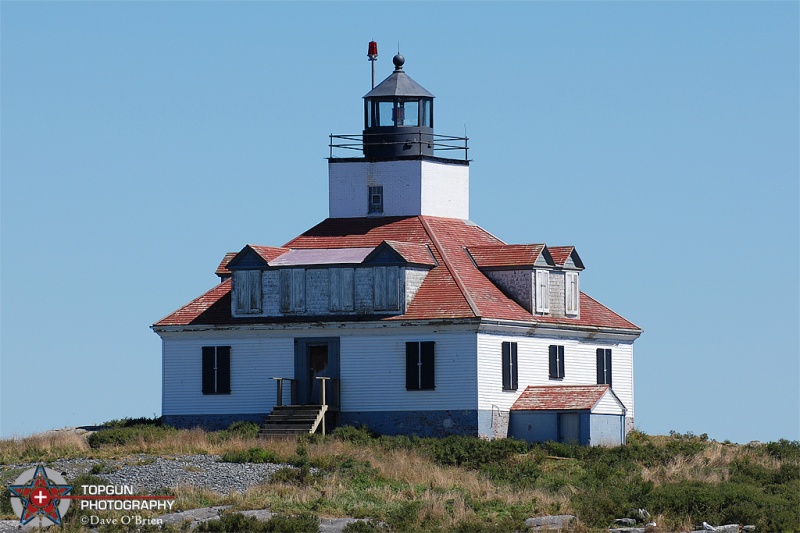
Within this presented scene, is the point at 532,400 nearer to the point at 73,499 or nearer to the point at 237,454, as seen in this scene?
the point at 237,454

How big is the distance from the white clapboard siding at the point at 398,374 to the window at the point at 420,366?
0.13 meters

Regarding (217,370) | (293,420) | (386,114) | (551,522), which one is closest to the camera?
(551,522)

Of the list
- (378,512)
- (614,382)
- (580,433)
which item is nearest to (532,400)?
(580,433)

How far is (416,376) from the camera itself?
178 ft

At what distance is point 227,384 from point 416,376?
6.11m

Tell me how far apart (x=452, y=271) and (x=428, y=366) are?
128 inches

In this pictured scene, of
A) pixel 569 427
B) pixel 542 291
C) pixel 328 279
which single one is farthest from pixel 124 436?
pixel 542 291

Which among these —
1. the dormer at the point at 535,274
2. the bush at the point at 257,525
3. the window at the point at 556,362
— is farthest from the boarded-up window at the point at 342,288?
the bush at the point at 257,525

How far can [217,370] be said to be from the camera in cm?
5666

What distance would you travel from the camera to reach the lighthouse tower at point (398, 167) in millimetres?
59219

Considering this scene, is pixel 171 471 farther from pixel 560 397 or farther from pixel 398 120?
pixel 398 120

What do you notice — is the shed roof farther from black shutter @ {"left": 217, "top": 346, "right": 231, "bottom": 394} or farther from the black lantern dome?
the black lantern dome

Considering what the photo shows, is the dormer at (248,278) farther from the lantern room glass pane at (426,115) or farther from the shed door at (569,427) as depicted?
the shed door at (569,427)

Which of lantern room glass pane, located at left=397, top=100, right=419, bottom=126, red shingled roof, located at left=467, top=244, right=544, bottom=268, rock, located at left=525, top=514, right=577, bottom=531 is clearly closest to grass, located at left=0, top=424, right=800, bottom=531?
rock, located at left=525, top=514, right=577, bottom=531
